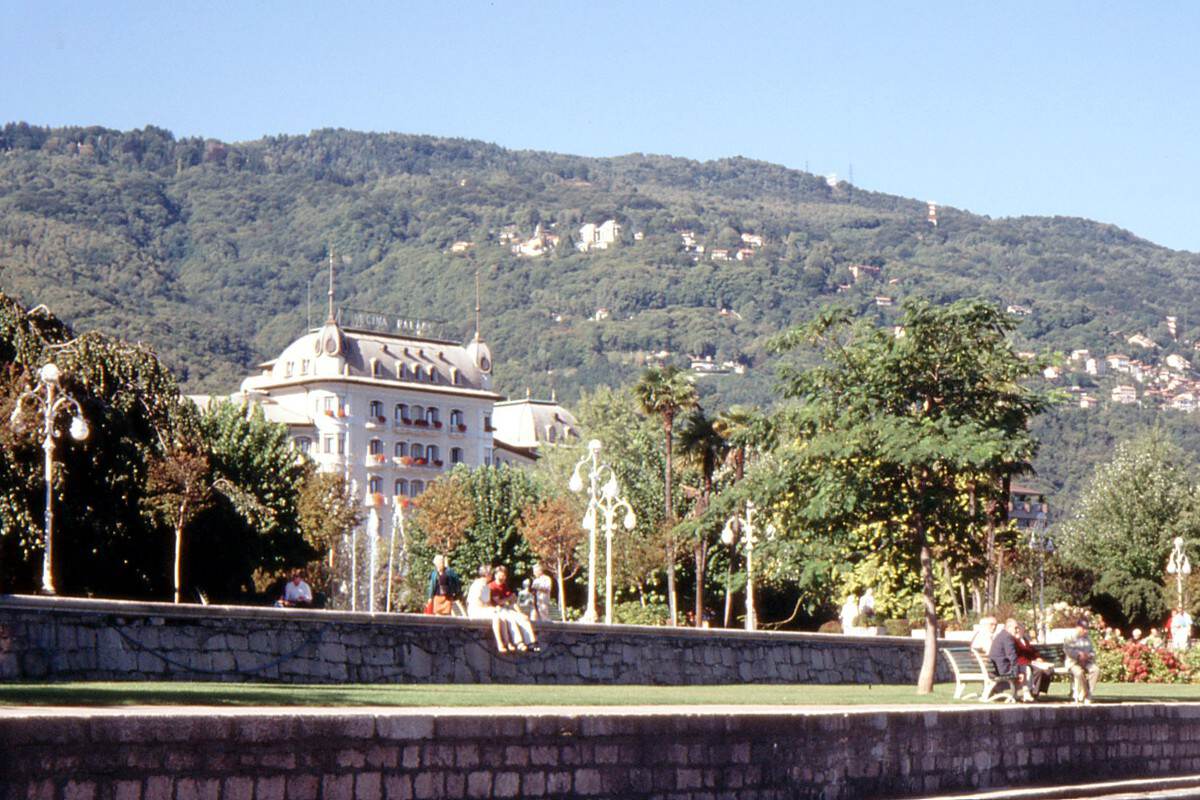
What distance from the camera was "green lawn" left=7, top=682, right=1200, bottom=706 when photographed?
16625mm

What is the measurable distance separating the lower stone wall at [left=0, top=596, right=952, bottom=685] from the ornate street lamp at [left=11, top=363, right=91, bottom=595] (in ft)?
21.9

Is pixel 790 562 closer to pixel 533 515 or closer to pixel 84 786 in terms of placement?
pixel 84 786

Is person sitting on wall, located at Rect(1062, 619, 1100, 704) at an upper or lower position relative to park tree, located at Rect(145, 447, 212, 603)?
lower

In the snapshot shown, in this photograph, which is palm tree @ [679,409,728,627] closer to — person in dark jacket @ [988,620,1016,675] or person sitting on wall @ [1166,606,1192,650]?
person sitting on wall @ [1166,606,1192,650]

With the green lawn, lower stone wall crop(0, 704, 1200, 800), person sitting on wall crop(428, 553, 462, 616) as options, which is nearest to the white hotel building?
person sitting on wall crop(428, 553, 462, 616)

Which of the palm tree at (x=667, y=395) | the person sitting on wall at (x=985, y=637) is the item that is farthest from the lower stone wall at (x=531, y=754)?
the palm tree at (x=667, y=395)

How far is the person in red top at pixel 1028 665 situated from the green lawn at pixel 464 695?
2.33 feet

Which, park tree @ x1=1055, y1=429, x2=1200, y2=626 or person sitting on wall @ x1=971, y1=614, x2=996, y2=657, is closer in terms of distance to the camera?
person sitting on wall @ x1=971, y1=614, x2=996, y2=657

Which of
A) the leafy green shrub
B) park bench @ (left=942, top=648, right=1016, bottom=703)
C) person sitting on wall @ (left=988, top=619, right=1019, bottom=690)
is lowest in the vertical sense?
the leafy green shrub

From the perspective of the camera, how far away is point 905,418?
28.2m

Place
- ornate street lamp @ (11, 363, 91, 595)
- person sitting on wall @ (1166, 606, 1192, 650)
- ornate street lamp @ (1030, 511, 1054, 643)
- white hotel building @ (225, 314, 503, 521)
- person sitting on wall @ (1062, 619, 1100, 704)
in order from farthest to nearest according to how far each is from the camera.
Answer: white hotel building @ (225, 314, 503, 521)
ornate street lamp @ (1030, 511, 1054, 643)
person sitting on wall @ (1166, 606, 1192, 650)
ornate street lamp @ (11, 363, 91, 595)
person sitting on wall @ (1062, 619, 1100, 704)

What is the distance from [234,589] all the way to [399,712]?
120ft

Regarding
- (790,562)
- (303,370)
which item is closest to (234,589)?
(790,562)

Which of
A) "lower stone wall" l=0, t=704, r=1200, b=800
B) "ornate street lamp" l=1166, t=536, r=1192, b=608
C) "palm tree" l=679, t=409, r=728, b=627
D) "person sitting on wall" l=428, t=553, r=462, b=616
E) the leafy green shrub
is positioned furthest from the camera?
"palm tree" l=679, t=409, r=728, b=627
